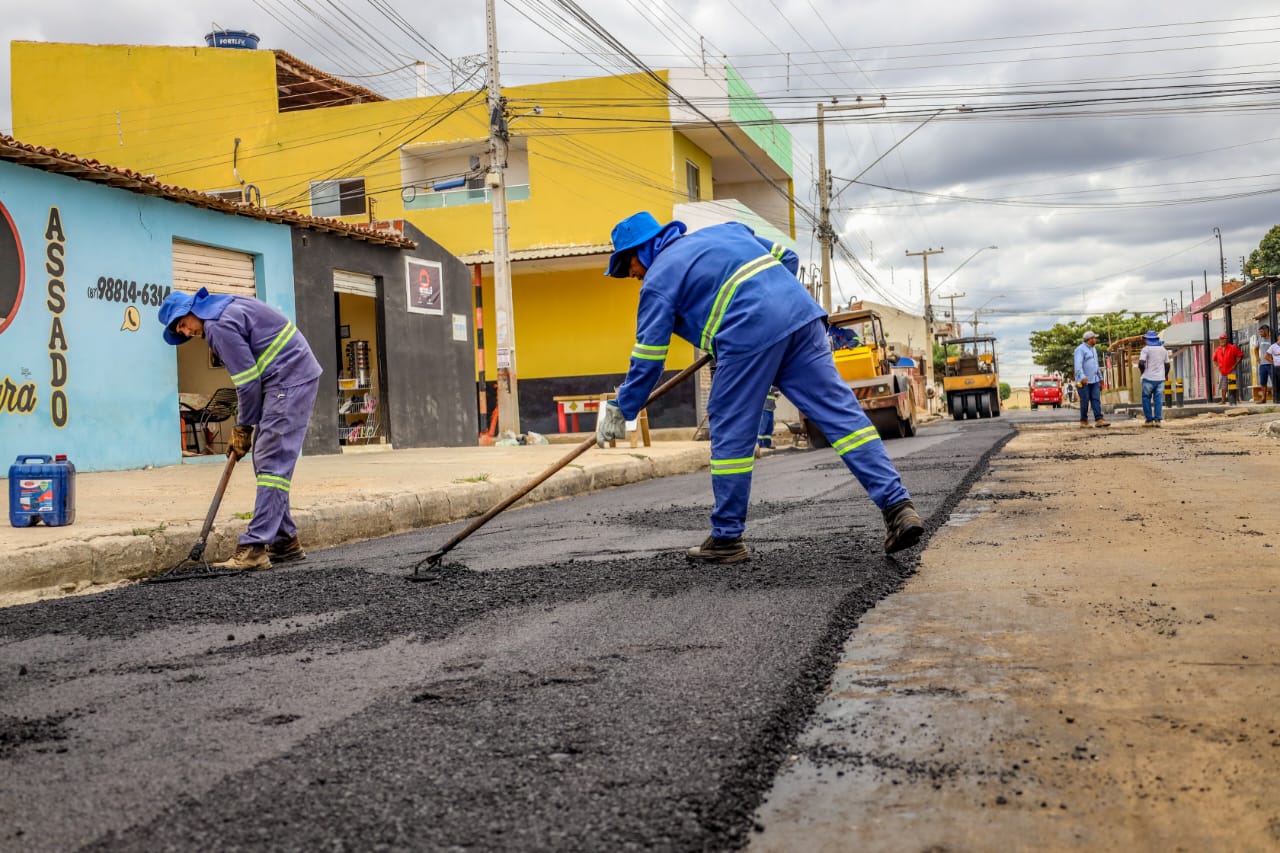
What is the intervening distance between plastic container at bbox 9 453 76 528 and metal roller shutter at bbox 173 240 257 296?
24.9ft

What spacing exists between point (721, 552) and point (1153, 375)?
1518cm

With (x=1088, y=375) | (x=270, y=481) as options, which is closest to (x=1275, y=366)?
(x=1088, y=375)

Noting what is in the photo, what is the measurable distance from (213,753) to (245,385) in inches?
156

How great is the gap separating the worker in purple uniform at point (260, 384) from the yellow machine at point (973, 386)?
105ft

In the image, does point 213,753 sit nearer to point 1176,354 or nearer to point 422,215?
point 422,215

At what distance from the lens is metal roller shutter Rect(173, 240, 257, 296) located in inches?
552

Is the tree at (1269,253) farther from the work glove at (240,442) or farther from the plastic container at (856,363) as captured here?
the work glove at (240,442)

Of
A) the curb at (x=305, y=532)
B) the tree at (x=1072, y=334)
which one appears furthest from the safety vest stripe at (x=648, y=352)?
the tree at (x=1072, y=334)

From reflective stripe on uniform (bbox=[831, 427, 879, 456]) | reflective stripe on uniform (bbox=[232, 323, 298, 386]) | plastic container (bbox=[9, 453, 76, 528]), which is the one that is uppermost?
reflective stripe on uniform (bbox=[232, 323, 298, 386])

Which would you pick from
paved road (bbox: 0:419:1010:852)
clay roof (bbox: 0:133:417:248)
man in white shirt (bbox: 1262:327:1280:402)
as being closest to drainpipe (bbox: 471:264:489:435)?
clay roof (bbox: 0:133:417:248)

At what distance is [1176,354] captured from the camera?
155 feet

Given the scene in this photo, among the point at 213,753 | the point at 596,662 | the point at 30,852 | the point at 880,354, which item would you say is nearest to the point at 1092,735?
the point at 596,662

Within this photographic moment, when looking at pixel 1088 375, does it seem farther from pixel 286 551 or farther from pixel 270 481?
pixel 270 481

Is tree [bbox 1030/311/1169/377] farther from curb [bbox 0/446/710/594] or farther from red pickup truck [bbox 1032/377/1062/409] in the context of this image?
curb [bbox 0/446/710/594]
